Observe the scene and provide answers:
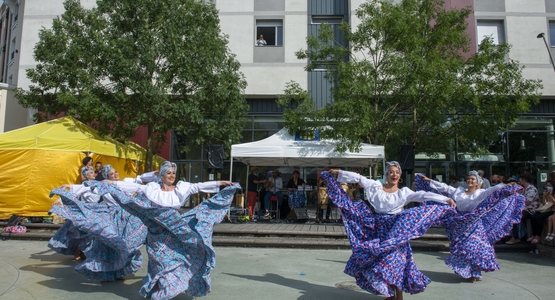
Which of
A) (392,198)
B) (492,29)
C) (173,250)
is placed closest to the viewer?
(173,250)

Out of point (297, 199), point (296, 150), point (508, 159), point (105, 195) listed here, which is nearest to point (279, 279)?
point (105, 195)

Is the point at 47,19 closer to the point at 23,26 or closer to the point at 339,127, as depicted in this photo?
the point at 23,26

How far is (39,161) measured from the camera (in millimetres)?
12648

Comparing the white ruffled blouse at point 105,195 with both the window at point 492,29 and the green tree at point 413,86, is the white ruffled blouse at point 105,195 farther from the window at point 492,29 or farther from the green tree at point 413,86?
the window at point 492,29

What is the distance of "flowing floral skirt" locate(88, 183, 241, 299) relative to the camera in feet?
15.8

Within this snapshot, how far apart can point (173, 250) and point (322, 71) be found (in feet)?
45.5

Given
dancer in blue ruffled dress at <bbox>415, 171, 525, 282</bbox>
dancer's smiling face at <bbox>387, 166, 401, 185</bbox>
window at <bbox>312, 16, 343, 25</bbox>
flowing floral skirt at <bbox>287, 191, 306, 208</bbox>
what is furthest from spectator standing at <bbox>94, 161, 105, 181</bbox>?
window at <bbox>312, 16, 343, 25</bbox>

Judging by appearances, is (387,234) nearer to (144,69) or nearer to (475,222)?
(475,222)

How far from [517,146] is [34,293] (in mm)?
17980

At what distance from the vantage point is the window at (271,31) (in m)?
19.0

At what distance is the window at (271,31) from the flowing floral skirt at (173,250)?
14806 mm

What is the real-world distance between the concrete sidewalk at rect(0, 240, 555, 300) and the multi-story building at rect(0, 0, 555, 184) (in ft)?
33.9

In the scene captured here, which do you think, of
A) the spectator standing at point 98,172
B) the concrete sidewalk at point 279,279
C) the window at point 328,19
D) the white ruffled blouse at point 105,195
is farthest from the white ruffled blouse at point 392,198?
the window at point 328,19

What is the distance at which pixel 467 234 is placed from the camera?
21.4 ft
